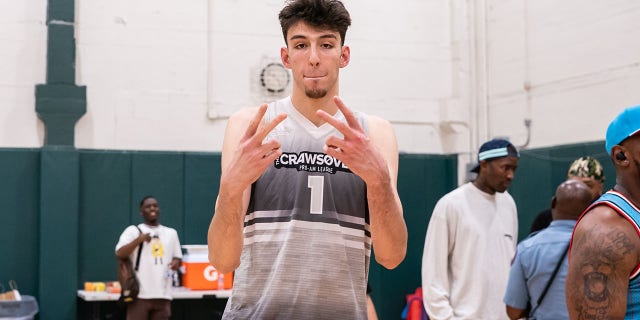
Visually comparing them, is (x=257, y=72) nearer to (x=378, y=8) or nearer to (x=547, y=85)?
(x=378, y=8)

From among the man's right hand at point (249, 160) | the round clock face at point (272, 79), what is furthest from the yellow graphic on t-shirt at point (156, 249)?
the man's right hand at point (249, 160)

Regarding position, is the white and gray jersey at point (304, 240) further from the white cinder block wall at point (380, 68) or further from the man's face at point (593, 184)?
the white cinder block wall at point (380, 68)

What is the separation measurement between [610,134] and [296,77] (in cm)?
118

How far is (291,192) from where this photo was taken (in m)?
2.90

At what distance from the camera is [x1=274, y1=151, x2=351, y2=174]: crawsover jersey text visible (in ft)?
9.59

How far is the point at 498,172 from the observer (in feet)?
20.5

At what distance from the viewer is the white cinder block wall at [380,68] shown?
10414 mm

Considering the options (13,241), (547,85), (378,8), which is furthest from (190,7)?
(547,85)

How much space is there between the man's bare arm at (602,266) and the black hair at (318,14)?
1.13m

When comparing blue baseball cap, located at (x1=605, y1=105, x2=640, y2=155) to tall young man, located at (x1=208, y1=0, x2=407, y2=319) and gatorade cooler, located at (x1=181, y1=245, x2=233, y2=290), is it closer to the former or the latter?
tall young man, located at (x1=208, y1=0, x2=407, y2=319)

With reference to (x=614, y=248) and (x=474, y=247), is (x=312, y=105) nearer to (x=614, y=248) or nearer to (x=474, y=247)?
(x=614, y=248)

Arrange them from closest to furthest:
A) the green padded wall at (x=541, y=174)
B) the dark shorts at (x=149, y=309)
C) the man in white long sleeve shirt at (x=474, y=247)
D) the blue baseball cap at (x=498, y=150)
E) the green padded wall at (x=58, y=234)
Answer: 1. the man in white long sleeve shirt at (x=474, y=247)
2. the blue baseball cap at (x=498, y=150)
3. the dark shorts at (x=149, y=309)
4. the green padded wall at (x=541, y=174)
5. the green padded wall at (x=58, y=234)

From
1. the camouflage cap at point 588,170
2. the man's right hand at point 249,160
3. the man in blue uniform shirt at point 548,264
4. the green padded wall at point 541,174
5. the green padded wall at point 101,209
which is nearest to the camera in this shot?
the man's right hand at point 249,160

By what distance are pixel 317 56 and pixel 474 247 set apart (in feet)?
11.4
